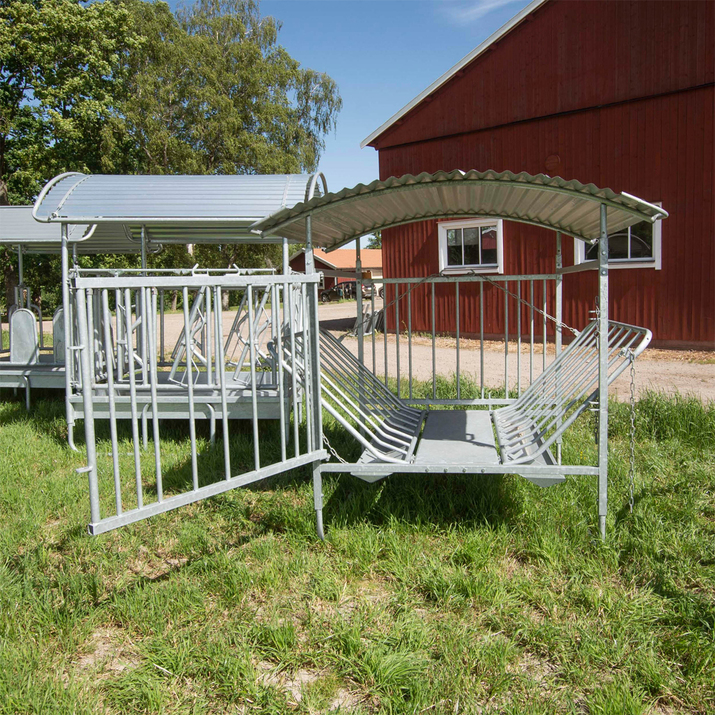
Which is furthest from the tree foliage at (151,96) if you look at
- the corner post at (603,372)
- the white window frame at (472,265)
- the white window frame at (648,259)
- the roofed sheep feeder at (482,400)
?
the corner post at (603,372)

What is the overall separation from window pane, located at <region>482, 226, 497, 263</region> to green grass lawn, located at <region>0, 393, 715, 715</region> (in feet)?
30.5

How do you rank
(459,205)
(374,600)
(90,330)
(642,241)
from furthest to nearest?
(642,241) < (459,205) < (90,330) < (374,600)

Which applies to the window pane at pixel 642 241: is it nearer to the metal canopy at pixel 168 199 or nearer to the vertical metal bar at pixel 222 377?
the metal canopy at pixel 168 199

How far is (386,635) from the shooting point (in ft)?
8.63

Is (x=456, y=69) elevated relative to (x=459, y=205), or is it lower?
elevated

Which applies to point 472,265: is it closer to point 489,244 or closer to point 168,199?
point 489,244

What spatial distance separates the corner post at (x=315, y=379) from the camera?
341 centimetres

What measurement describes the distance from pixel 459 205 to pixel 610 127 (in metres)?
8.42

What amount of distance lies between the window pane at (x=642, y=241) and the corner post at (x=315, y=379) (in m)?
9.36

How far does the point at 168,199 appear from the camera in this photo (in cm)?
589

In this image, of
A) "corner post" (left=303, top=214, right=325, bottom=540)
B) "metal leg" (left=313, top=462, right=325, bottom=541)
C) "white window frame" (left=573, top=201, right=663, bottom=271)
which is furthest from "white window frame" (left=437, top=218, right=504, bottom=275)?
"metal leg" (left=313, top=462, right=325, bottom=541)

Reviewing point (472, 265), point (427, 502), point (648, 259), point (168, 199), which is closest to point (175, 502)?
point (427, 502)

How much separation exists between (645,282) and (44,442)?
989 cm

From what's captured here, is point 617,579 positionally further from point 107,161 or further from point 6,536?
point 107,161
